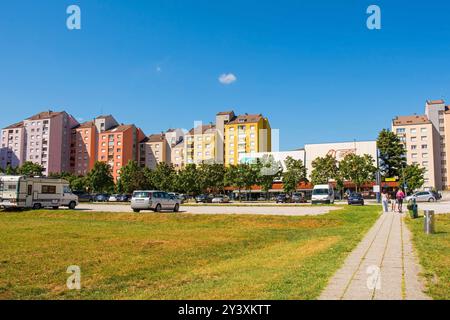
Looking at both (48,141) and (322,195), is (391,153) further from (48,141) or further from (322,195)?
(48,141)

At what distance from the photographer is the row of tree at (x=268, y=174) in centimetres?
7181

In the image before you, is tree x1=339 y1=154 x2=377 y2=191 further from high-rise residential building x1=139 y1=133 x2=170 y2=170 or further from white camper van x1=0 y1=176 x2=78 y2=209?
high-rise residential building x1=139 y1=133 x2=170 y2=170

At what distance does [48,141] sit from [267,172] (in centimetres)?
7458

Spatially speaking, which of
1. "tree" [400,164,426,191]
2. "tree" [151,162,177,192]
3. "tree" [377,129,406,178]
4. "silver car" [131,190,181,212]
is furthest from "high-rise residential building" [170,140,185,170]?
"silver car" [131,190,181,212]

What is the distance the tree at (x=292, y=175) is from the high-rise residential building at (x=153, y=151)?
56.1m

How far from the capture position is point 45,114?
124062mm

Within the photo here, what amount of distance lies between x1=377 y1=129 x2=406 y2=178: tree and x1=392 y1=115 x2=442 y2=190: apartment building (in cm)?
3156

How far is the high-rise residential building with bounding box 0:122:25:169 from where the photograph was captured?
406ft

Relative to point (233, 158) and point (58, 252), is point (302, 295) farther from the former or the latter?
point (233, 158)

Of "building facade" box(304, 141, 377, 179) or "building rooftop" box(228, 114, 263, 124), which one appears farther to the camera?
"building rooftop" box(228, 114, 263, 124)

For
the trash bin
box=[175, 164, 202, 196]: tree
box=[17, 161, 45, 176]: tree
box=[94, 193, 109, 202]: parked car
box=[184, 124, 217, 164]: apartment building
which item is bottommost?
box=[94, 193, 109, 202]: parked car

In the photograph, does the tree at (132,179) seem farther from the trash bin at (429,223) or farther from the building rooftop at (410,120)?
the trash bin at (429,223)

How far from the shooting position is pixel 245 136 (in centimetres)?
11369

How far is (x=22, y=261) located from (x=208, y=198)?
60.9 m
